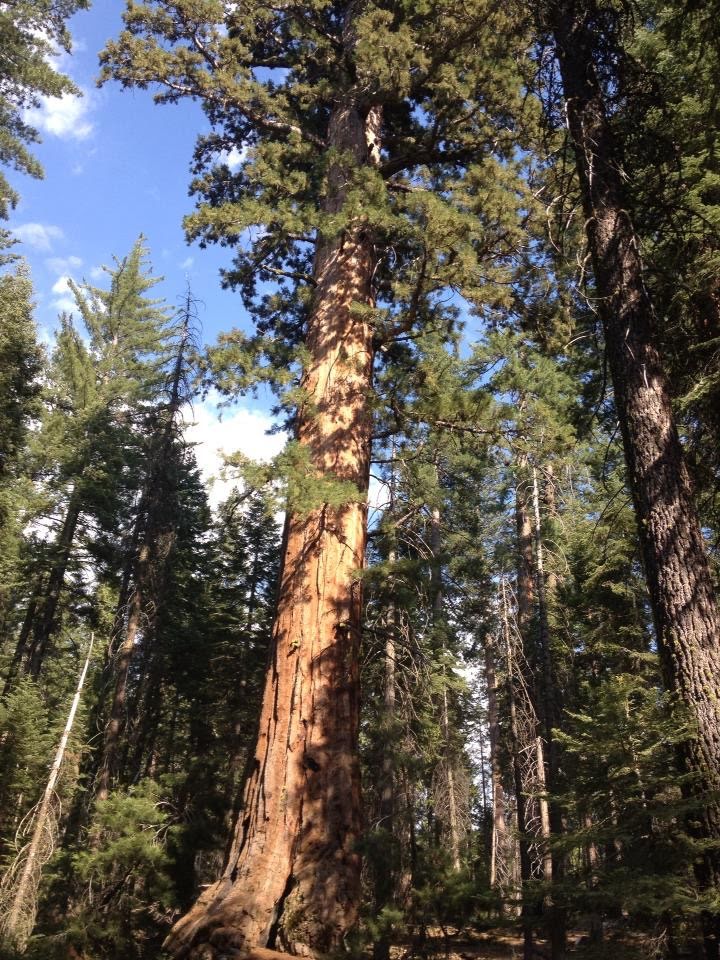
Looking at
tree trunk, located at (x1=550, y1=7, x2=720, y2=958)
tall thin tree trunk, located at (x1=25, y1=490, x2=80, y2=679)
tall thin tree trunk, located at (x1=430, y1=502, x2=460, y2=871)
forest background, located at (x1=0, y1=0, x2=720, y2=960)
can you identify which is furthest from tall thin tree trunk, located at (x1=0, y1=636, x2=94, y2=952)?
tree trunk, located at (x1=550, y1=7, x2=720, y2=958)

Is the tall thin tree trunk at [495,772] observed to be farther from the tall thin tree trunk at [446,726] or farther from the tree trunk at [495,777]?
the tall thin tree trunk at [446,726]

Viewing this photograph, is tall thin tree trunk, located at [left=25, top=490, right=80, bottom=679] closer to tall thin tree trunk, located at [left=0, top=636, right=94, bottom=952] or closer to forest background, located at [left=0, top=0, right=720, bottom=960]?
forest background, located at [left=0, top=0, right=720, bottom=960]

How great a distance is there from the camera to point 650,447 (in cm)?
455

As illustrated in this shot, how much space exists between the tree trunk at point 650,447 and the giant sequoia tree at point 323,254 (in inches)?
51.0

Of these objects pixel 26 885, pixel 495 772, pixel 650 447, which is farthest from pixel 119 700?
pixel 495 772

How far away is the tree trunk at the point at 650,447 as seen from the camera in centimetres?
374

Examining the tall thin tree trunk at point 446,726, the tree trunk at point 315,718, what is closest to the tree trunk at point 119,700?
the tall thin tree trunk at point 446,726

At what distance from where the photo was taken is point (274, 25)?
9.25 meters

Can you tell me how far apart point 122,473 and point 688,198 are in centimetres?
2036

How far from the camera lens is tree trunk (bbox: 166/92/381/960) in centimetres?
411

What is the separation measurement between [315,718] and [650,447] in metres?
3.33

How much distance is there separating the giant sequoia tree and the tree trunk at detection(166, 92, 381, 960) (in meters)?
0.01

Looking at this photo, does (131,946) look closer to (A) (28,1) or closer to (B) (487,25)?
(B) (487,25)

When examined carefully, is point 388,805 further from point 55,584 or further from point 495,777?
point 55,584
